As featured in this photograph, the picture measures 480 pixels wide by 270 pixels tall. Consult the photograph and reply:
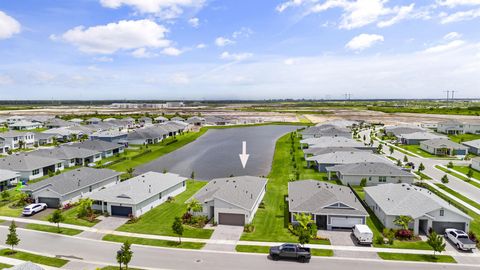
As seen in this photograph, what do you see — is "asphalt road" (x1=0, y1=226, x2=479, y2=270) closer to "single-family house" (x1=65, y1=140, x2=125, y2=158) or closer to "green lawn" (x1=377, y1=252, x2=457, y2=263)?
"green lawn" (x1=377, y1=252, x2=457, y2=263)

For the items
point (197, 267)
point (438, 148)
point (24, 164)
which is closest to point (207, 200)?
point (197, 267)

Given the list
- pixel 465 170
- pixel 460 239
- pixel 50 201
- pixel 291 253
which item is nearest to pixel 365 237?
pixel 291 253

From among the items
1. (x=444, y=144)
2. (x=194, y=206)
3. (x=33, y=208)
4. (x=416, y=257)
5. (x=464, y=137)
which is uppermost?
(x=444, y=144)

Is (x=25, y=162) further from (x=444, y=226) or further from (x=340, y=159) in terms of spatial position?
(x=444, y=226)

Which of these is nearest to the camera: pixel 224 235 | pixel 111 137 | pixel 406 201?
pixel 224 235

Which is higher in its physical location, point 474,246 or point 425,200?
point 425,200

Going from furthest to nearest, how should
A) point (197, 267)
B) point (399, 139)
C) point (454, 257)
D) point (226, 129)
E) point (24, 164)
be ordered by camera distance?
point (226, 129), point (399, 139), point (24, 164), point (454, 257), point (197, 267)

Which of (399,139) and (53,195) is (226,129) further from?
(53,195)
